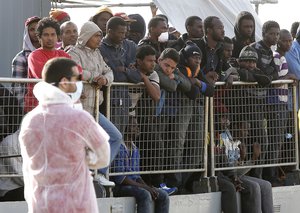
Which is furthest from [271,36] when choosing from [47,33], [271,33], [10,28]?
[10,28]

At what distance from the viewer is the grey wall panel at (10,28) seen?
1382 centimetres

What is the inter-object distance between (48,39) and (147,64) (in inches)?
47.9

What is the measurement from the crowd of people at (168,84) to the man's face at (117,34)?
1cm

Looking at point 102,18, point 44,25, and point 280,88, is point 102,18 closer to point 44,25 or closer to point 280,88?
point 44,25

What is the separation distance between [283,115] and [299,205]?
1179 mm

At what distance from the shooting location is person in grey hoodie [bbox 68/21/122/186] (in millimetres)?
10539

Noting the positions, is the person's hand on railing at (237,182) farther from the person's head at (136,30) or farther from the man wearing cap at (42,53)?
the man wearing cap at (42,53)

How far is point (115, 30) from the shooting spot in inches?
438

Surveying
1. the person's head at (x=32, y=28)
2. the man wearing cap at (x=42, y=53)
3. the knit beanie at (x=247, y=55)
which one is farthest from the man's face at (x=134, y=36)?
the man wearing cap at (x=42, y=53)

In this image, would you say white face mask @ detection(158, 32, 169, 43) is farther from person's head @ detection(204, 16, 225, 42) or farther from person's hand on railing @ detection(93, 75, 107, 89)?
person's hand on railing @ detection(93, 75, 107, 89)

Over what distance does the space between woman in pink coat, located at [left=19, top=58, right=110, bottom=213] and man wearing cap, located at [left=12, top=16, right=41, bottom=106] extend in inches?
111

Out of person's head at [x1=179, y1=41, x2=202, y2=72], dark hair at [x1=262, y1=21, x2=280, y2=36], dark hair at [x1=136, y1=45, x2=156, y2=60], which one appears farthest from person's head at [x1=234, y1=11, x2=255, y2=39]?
dark hair at [x1=136, y1=45, x2=156, y2=60]

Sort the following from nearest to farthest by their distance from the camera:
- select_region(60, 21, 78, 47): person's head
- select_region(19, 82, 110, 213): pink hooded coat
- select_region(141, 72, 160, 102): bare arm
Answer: select_region(19, 82, 110, 213): pink hooded coat, select_region(141, 72, 160, 102): bare arm, select_region(60, 21, 78, 47): person's head

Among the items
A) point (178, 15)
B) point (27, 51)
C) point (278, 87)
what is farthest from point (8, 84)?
point (178, 15)
